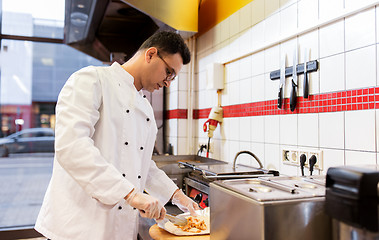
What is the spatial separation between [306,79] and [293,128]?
298 mm

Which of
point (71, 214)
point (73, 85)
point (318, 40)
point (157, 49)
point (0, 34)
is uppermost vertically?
point (0, 34)

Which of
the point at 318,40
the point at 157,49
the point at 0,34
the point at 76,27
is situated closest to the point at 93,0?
the point at 76,27

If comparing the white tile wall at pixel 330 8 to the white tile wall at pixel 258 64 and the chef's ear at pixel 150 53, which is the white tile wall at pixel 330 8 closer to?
the white tile wall at pixel 258 64

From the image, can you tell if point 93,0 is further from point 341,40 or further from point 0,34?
point 341,40

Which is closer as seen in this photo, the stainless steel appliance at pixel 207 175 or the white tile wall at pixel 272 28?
the stainless steel appliance at pixel 207 175

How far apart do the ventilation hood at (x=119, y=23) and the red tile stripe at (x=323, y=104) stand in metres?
1.11

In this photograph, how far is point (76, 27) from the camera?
154 inches

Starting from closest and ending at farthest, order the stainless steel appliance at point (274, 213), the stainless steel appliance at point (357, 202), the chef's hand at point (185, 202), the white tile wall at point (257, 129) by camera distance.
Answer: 1. the stainless steel appliance at point (357, 202)
2. the stainless steel appliance at point (274, 213)
3. the chef's hand at point (185, 202)
4. the white tile wall at point (257, 129)

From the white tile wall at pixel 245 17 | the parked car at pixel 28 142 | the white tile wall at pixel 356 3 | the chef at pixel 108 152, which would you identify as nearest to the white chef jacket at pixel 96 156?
the chef at pixel 108 152

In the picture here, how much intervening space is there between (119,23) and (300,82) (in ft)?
→ 8.56

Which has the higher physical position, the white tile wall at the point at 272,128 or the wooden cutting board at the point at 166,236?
the white tile wall at the point at 272,128

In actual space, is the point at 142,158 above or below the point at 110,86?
below

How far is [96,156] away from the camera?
46.4 inches

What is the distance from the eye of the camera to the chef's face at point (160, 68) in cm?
147
